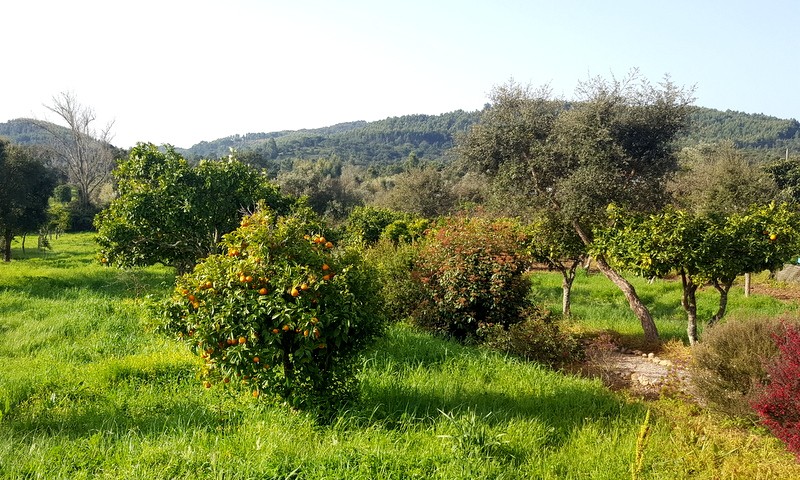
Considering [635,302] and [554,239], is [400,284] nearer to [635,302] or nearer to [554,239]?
[554,239]

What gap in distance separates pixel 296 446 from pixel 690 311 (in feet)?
27.2

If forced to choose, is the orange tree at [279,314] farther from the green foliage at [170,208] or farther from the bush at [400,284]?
the green foliage at [170,208]

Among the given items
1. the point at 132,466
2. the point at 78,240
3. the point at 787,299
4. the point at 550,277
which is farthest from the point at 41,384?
the point at 78,240

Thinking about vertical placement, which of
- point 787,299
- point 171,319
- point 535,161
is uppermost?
point 535,161

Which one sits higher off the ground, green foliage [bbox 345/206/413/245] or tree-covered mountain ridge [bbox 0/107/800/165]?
tree-covered mountain ridge [bbox 0/107/800/165]

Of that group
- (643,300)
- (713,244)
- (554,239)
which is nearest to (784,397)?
(713,244)

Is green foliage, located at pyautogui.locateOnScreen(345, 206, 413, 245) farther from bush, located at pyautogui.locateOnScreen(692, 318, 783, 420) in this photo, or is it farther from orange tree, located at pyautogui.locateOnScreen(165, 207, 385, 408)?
orange tree, located at pyautogui.locateOnScreen(165, 207, 385, 408)

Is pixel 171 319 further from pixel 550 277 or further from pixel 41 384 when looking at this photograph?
pixel 550 277

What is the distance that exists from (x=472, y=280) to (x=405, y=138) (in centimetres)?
13201

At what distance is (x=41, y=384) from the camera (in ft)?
20.9

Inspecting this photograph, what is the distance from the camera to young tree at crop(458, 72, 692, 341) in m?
10.6

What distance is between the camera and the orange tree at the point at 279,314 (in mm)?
4629

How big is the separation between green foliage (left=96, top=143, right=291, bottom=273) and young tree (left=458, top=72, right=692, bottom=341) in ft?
19.2

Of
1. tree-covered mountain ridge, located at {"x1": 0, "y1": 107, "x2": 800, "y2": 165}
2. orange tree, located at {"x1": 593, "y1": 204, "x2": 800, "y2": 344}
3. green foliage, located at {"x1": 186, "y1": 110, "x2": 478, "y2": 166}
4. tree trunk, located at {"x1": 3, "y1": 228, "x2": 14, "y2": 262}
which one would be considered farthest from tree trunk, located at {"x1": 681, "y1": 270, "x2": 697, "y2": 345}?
green foliage, located at {"x1": 186, "y1": 110, "x2": 478, "y2": 166}
